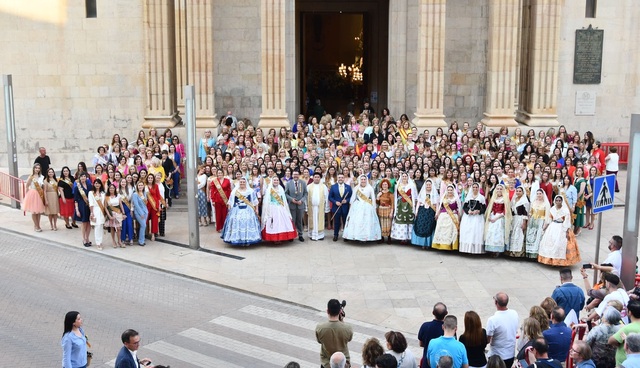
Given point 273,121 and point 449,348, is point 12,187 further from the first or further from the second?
point 449,348

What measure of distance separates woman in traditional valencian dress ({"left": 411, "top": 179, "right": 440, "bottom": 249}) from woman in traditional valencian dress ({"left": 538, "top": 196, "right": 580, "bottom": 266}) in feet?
8.10

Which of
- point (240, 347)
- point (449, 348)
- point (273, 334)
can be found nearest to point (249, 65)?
point (273, 334)

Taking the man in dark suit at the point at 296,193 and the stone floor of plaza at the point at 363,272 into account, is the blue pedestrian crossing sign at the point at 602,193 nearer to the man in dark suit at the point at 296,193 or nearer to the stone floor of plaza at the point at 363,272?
the stone floor of plaza at the point at 363,272

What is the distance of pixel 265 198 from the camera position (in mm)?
19500

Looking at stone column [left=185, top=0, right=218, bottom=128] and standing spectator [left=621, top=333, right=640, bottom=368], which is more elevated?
stone column [left=185, top=0, right=218, bottom=128]

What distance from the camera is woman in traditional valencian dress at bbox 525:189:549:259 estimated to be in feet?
59.4

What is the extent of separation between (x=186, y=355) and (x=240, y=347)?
89cm

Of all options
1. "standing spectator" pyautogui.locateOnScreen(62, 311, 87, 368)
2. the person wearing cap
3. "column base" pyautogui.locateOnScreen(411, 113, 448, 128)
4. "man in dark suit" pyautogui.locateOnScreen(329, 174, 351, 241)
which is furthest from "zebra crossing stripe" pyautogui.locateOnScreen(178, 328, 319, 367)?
"column base" pyautogui.locateOnScreen(411, 113, 448, 128)

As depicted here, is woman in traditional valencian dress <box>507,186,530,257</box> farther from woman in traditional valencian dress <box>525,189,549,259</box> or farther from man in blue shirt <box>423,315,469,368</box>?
man in blue shirt <box>423,315,469,368</box>

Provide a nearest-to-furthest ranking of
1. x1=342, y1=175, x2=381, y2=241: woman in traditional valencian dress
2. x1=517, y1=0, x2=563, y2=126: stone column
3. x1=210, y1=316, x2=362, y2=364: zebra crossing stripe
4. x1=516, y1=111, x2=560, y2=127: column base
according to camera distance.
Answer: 1. x1=210, y1=316, x2=362, y2=364: zebra crossing stripe
2. x1=342, y1=175, x2=381, y2=241: woman in traditional valencian dress
3. x1=517, y1=0, x2=563, y2=126: stone column
4. x1=516, y1=111, x2=560, y2=127: column base

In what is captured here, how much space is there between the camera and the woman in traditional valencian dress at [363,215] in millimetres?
19469

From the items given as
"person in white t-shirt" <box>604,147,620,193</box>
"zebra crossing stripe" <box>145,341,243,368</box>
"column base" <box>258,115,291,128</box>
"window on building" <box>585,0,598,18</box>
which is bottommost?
"zebra crossing stripe" <box>145,341,243,368</box>

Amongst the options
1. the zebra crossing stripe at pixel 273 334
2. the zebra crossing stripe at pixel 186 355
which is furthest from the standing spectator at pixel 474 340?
the zebra crossing stripe at pixel 186 355

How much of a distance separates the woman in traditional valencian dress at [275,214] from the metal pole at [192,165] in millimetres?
1531
